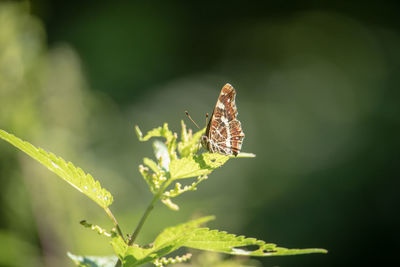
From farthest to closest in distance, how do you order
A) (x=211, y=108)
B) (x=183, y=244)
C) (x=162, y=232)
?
(x=211, y=108), (x=183, y=244), (x=162, y=232)

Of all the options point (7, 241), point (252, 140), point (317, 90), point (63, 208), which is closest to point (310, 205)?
point (252, 140)

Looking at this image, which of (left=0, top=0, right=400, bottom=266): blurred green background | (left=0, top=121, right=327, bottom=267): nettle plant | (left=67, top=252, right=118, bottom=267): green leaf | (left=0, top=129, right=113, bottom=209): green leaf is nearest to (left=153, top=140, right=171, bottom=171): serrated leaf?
(left=0, top=121, right=327, bottom=267): nettle plant

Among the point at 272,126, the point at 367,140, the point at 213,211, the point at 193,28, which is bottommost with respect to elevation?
the point at 213,211

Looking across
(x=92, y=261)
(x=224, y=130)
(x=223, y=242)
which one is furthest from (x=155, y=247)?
(x=224, y=130)

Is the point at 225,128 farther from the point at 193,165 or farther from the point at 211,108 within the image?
the point at 211,108

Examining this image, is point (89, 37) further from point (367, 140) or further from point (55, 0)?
point (367, 140)
